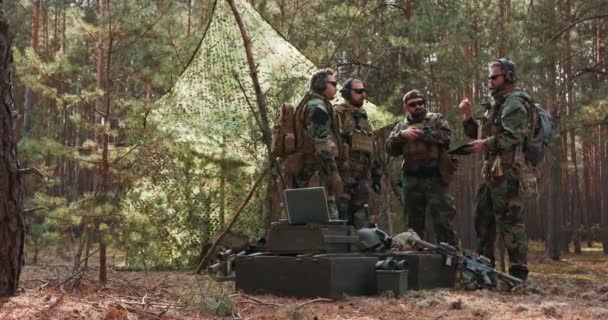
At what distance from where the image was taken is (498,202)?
21.8 ft

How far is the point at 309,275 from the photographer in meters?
5.28

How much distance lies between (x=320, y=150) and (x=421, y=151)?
1372 mm

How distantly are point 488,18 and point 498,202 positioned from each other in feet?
23.9

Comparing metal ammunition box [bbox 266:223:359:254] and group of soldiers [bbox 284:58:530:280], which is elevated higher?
group of soldiers [bbox 284:58:530:280]

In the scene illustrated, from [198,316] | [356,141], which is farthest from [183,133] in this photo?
[198,316]

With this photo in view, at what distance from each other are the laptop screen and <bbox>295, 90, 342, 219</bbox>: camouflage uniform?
89 cm

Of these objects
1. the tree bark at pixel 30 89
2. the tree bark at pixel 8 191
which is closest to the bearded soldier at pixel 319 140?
the tree bark at pixel 8 191

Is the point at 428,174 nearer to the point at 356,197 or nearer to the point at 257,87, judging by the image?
the point at 356,197

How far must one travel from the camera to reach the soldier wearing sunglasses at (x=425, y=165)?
7211 millimetres

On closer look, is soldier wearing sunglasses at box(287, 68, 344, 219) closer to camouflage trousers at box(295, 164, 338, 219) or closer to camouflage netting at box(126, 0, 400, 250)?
camouflage trousers at box(295, 164, 338, 219)

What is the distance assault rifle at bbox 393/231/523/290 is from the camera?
5.98 m

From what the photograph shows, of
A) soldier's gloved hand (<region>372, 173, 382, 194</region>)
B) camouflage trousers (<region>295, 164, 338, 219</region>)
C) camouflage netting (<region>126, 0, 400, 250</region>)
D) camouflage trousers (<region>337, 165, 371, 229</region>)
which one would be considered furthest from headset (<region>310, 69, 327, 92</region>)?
camouflage netting (<region>126, 0, 400, 250</region>)

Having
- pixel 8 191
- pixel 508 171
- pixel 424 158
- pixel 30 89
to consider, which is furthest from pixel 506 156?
pixel 30 89

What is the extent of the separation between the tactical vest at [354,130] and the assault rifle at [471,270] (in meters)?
1.41
